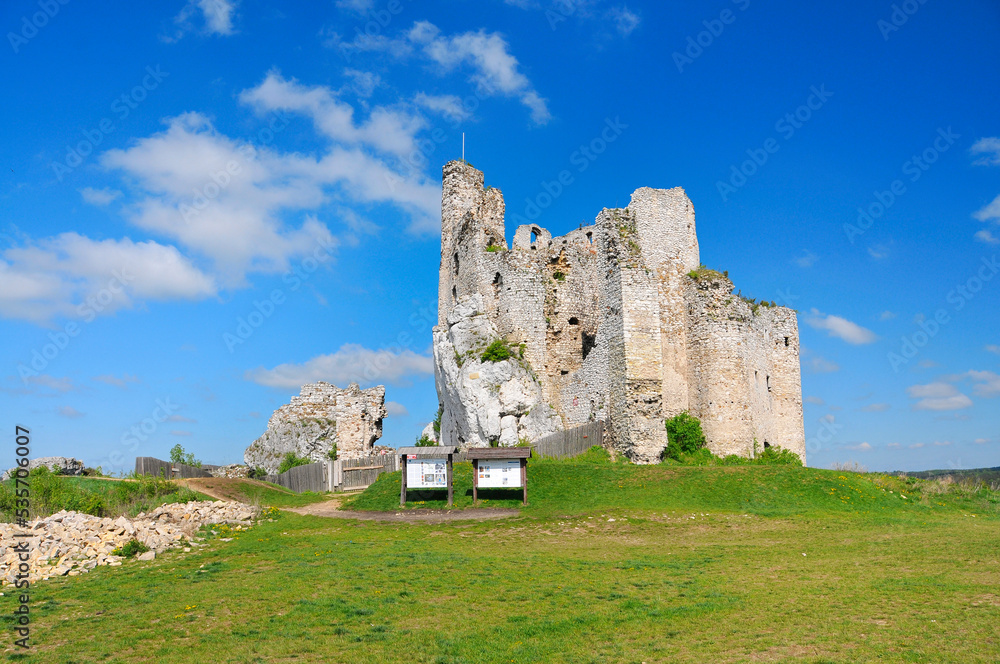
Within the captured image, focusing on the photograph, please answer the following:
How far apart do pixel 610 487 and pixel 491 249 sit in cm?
1491

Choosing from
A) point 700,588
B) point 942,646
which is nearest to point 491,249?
point 700,588

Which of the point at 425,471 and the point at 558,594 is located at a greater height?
the point at 425,471

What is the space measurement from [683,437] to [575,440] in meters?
4.79

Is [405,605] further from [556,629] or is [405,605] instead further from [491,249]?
[491,249]

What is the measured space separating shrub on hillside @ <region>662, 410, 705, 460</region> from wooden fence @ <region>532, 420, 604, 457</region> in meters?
2.98

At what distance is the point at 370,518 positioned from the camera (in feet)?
67.1

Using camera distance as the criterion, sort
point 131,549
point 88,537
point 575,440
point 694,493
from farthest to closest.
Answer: point 575,440 < point 694,493 < point 88,537 < point 131,549

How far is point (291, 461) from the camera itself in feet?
122

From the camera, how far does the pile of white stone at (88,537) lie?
45.0ft

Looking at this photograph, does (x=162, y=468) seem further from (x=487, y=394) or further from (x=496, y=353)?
(x=496, y=353)

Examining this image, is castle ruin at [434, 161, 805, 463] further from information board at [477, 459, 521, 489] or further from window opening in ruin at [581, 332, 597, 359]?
information board at [477, 459, 521, 489]

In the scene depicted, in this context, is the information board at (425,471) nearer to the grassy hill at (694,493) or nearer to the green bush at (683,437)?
the grassy hill at (694,493)

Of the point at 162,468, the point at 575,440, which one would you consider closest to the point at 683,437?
the point at 575,440

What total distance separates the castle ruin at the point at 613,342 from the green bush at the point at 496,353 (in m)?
0.29
